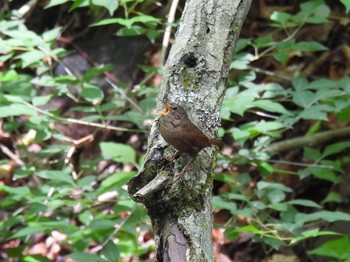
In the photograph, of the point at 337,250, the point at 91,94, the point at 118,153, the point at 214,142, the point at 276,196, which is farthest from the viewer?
the point at 91,94

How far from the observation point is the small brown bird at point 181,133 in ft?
4.62

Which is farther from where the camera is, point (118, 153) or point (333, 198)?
point (333, 198)

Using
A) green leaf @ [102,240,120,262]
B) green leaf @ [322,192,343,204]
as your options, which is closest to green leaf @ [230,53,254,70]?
green leaf @ [322,192,343,204]

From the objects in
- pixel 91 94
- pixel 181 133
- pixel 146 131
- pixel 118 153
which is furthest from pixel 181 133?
pixel 91 94

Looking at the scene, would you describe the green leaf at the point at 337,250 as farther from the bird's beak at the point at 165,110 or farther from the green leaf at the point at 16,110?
the green leaf at the point at 16,110

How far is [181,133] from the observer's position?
1.42 meters

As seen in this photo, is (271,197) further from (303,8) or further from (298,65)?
(298,65)

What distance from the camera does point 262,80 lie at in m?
4.09

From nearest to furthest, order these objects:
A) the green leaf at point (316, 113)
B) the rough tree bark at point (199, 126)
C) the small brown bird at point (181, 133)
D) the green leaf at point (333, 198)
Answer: the rough tree bark at point (199, 126) < the small brown bird at point (181, 133) < the green leaf at point (316, 113) < the green leaf at point (333, 198)

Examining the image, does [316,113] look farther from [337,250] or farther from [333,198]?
[333,198]

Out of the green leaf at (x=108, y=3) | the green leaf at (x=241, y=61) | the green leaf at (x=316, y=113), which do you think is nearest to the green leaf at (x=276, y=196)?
the green leaf at (x=316, y=113)

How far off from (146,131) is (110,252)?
622 mm

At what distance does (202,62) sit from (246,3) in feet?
1.26

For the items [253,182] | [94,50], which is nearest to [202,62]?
[253,182]
